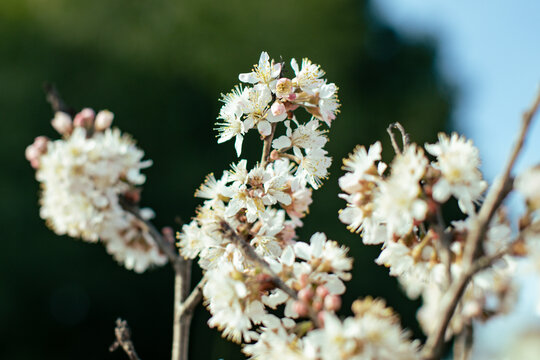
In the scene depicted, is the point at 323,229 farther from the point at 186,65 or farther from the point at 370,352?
the point at 370,352

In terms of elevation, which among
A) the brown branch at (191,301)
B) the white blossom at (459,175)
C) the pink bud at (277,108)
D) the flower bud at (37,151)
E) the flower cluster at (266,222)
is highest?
the white blossom at (459,175)

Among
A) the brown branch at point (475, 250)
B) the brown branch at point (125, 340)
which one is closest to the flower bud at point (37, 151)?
the brown branch at point (125, 340)

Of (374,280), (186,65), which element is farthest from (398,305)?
(186,65)

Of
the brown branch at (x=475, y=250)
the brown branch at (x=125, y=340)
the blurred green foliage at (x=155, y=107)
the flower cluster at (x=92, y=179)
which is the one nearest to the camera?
the brown branch at (x=475, y=250)

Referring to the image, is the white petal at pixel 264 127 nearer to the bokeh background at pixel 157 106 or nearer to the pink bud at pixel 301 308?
the pink bud at pixel 301 308

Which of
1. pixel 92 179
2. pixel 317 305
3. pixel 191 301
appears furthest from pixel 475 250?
pixel 92 179

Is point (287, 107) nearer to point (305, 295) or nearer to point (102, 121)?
point (305, 295)
